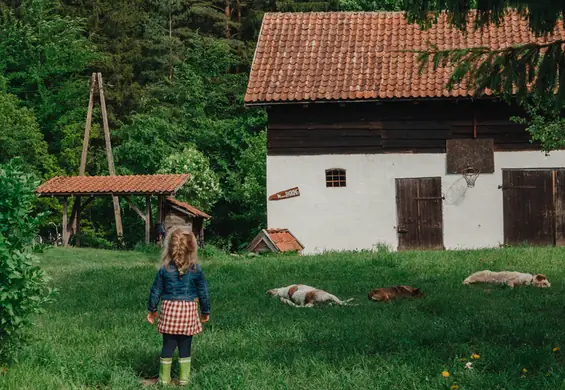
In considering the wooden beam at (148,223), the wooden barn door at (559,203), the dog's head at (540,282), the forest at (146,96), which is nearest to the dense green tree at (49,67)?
the forest at (146,96)

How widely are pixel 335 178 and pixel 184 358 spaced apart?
735 inches

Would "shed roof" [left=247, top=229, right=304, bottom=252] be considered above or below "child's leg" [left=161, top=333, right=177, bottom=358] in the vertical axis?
below

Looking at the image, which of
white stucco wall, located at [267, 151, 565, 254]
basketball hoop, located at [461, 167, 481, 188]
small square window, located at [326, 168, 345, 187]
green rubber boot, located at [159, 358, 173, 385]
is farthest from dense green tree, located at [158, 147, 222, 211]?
green rubber boot, located at [159, 358, 173, 385]

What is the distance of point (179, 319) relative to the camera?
25.6 ft

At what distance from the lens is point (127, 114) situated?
161 ft

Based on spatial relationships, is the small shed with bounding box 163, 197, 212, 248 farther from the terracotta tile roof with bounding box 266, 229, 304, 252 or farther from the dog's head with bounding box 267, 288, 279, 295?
the dog's head with bounding box 267, 288, 279, 295

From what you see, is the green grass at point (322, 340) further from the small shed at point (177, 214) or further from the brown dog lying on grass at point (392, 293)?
the small shed at point (177, 214)

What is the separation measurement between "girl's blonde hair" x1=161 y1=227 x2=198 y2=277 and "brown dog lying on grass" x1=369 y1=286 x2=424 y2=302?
16.2ft

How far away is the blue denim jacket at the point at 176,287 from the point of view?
7.91 m

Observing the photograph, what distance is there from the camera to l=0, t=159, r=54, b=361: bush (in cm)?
768

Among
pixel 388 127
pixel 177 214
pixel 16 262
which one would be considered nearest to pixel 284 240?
pixel 388 127

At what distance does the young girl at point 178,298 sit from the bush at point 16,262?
110cm

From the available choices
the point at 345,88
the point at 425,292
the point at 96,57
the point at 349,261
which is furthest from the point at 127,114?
the point at 425,292

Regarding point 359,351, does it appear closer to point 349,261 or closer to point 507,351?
point 507,351
